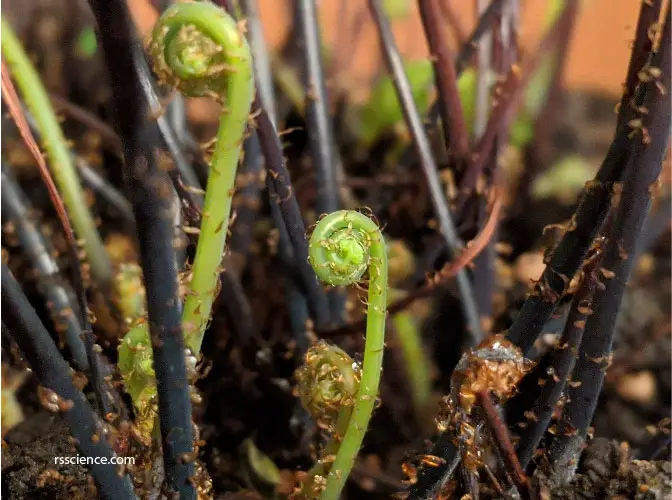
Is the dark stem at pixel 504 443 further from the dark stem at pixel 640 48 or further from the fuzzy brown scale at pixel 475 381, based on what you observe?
the dark stem at pixel 640 48

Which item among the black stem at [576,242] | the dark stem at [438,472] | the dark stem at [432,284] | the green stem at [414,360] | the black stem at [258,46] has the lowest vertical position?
the green stem at [414,360]

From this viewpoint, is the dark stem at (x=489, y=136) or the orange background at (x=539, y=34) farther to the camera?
the orange background at (x=539, y=34)

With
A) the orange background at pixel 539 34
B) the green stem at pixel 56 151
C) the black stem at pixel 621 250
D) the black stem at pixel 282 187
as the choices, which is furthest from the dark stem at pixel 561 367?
the orange background at pixel 539 34

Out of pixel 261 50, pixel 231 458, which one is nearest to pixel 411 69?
pixel 261 50

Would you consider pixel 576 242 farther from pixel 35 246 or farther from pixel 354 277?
pixel 35 246

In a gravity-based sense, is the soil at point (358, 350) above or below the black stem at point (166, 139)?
below

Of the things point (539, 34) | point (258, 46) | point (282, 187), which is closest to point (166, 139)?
point (282, 187)

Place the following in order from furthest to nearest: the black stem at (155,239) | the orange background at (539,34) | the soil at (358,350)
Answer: the orange background at (539,34) → the soil at (358,350) → the black stem at (155,239)
